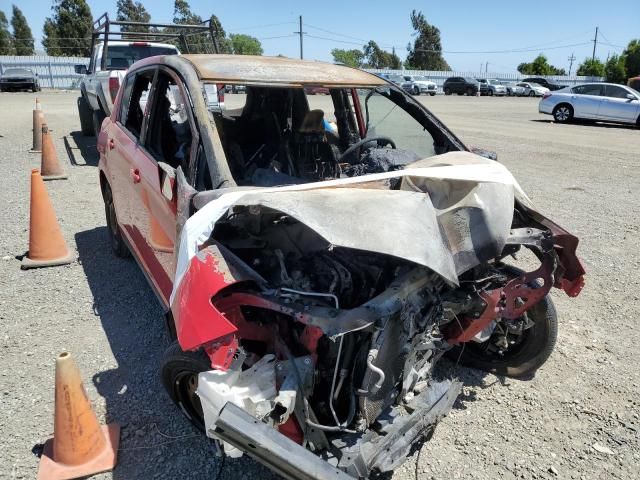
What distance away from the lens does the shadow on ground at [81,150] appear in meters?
9.62

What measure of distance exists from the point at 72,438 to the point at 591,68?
72.1 metres

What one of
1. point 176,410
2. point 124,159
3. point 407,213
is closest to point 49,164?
point 124,159

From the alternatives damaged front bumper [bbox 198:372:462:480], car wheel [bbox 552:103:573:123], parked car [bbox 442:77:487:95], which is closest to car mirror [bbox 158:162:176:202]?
damaged front bumper [bbox 198:372:462:480]

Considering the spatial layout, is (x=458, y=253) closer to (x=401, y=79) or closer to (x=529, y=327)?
(x=529, y=327)

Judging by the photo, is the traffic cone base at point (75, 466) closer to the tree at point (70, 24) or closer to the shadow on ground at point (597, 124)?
the shadow on ground at point (597, 124)

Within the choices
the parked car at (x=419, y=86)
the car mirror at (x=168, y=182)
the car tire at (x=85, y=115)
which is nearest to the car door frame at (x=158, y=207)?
the car mirror at (x=168, y=182)

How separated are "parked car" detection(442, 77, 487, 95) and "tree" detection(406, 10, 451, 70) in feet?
142

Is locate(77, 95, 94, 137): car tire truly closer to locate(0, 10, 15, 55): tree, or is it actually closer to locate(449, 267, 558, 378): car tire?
locate(449, 267, 558, 378): car tire

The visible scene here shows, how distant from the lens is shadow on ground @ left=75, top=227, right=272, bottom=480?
2.49 metres

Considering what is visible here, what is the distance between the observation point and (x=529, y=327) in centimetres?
304

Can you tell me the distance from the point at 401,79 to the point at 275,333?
40.8 metres

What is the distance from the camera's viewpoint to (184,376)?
2523mm

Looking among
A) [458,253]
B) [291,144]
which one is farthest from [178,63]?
[458,253]

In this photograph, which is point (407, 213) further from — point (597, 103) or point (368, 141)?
point (597, 103)
